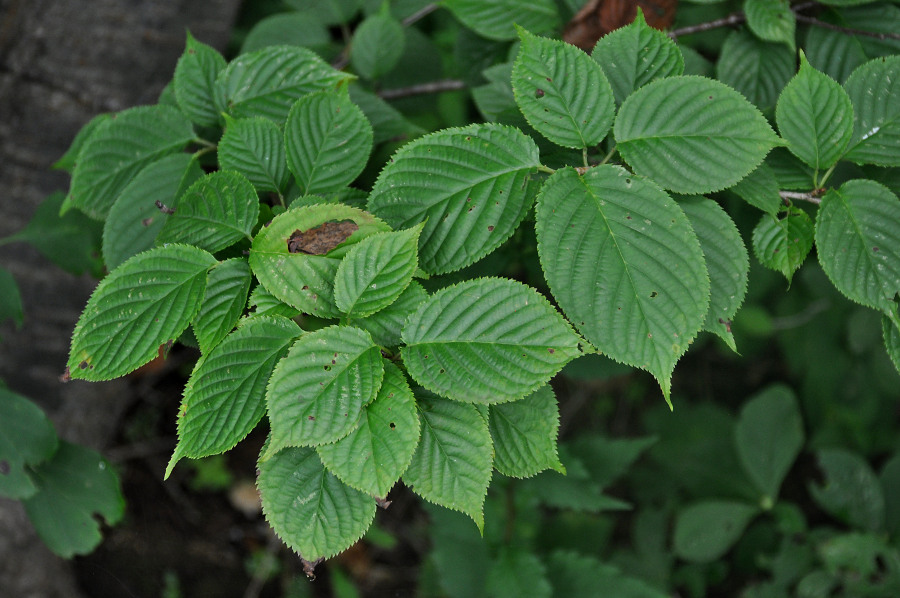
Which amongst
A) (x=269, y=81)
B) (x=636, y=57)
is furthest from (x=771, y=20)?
(x=269, y=81)

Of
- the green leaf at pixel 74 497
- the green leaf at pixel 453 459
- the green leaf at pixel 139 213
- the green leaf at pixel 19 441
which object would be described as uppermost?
the green leaf at pixel 139 213

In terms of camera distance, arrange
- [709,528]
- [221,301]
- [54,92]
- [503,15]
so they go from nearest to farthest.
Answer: [221,301] < [503,15] < [54,92] < [709,528]

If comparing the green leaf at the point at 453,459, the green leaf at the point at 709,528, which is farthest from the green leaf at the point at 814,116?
the green leaf at the point at 709,528

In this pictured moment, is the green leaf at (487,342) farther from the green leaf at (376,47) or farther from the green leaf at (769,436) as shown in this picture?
the green leaf at (769,436)

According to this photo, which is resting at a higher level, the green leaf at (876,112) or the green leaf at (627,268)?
the green leaf at (876,112)

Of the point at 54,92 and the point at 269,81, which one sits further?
the point at 54,92

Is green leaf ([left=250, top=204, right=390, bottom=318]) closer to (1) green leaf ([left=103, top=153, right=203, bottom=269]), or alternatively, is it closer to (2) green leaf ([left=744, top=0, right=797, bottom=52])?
A: (1) green leaf ([left=103, top=153, right=203, bottom=269])

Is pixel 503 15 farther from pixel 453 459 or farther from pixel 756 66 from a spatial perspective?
pixel 453 459
